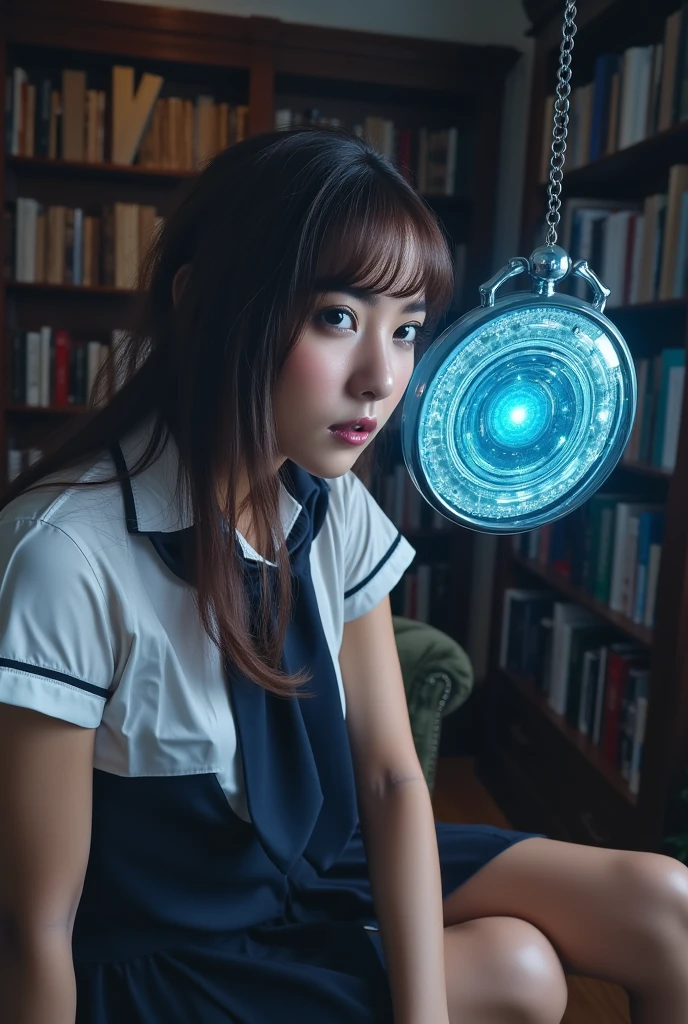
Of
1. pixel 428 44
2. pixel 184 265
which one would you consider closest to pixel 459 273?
pixel 428 44

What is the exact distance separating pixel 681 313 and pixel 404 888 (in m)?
1.49

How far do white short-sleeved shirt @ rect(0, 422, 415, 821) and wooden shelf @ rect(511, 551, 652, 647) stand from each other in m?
1.14

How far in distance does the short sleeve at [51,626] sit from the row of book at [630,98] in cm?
150

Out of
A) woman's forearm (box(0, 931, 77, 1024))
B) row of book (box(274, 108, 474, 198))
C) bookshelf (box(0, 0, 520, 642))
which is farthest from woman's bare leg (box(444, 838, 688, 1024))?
row of book (box(274, 108, 474, 198))

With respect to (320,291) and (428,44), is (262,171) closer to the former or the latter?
(320,291)

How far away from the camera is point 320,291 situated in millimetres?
727

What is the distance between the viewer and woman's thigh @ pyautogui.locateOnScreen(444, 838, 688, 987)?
897mm

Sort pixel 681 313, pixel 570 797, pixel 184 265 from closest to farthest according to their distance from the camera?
pixel 184 265
pixel 681 313
pixel 570 797

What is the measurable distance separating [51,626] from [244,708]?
224mm

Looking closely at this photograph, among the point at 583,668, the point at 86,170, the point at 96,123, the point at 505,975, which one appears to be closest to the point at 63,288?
the point at 86,170

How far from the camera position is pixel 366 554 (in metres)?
1.08

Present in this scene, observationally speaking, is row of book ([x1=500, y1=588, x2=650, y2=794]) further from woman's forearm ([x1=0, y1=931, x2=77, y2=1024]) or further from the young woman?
woman's forearm ([x1=0, y1=931, x2=77, y2=1024])

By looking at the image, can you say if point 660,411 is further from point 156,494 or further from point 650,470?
point 156,494

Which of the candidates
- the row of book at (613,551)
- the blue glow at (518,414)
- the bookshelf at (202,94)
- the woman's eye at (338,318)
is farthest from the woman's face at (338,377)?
the bookshelf at (202,94)
